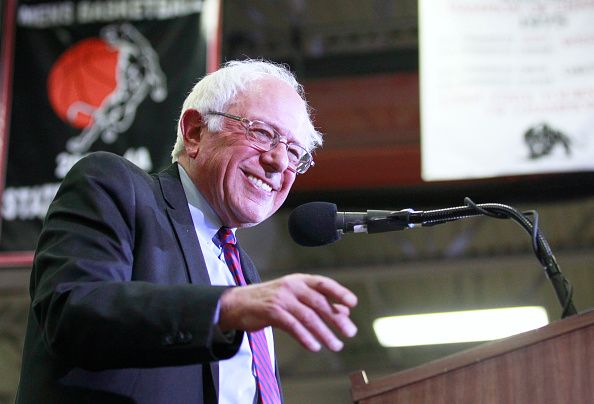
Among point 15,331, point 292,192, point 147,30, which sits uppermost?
point 147,30

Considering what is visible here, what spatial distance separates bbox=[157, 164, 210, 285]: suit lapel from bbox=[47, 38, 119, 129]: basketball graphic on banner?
9.41ft

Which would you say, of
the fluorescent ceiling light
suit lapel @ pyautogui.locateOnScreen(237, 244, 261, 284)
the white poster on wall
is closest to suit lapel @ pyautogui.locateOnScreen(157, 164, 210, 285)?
suit lapel @ pyautogui.locateOnScreen(237, 244, 261, 284)

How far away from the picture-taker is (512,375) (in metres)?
1.61

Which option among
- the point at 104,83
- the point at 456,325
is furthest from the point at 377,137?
the point at 456,325

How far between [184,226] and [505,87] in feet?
8.67

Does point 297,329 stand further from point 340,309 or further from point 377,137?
point 377,137

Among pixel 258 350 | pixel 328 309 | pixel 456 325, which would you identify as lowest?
pixel 456 325

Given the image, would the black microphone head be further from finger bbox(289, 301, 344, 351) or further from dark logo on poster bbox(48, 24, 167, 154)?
dark logo on poster bbox(48, 24, 167, 154)

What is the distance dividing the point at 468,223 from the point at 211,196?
22.1ft

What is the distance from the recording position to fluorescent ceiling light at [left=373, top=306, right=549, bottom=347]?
9617 mm

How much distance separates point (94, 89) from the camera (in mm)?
4902

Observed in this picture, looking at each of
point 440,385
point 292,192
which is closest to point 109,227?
point 440,385

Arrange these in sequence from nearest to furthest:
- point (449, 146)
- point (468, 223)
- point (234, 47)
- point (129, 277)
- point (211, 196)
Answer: point (129, 277) → point (211, 196) → point (449, 146) → point (234, 47) → point (468, 223)

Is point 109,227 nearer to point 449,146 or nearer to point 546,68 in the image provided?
point 449,146
